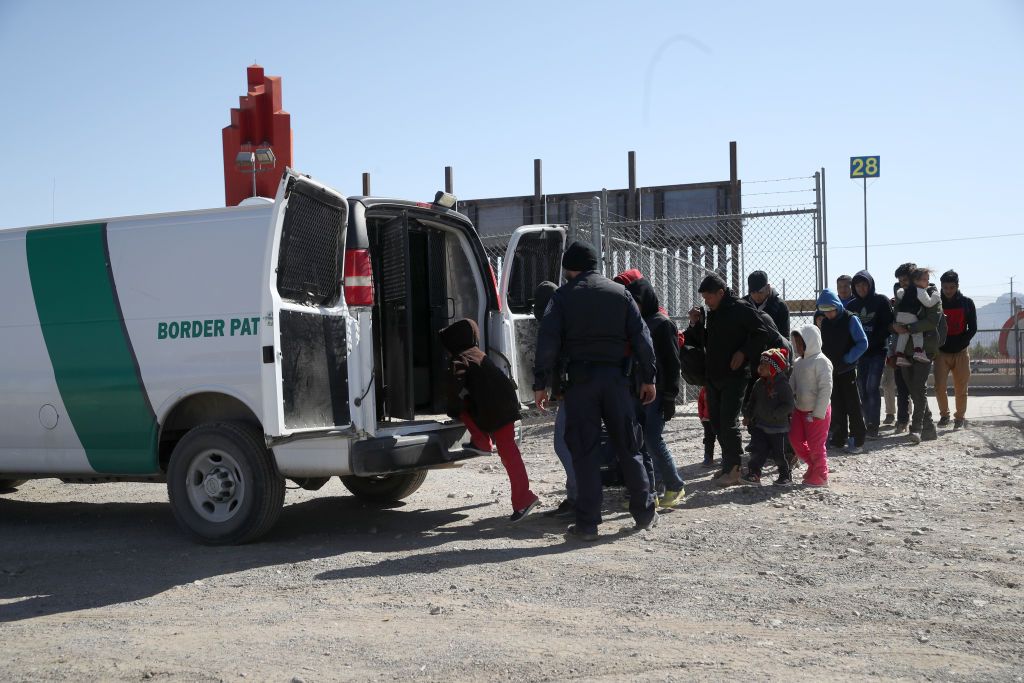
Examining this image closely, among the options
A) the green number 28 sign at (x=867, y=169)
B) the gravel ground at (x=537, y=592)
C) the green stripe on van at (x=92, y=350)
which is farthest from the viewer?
the green number 28 sign at (x=867, y=169)

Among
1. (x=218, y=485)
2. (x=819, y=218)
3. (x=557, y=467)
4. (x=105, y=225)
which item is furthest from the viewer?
(x=819, y=218)

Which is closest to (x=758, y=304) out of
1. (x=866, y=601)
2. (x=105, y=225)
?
(x=866, y=601)

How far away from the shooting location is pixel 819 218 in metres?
11.2

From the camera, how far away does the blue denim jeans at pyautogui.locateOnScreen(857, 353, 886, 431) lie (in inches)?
423

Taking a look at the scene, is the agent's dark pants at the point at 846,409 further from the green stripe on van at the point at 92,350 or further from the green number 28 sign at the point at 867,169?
the green number 28 sign at the point at 867,169

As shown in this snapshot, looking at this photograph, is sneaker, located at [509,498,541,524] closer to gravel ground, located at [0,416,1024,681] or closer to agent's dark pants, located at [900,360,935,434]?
gravel ground, located at [0,416,1024,681]

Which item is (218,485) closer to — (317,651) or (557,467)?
(317,651)

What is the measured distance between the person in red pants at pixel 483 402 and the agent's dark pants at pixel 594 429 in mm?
581

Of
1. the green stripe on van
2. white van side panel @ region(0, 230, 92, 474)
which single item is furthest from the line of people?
white van side panel @ region(0, 230, 92, 474)

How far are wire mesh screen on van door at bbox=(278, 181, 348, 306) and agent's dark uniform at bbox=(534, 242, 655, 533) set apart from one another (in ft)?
4.53

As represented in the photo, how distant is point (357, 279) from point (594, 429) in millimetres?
1747

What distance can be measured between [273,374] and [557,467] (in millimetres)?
4808

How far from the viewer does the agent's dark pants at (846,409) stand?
31.5ft

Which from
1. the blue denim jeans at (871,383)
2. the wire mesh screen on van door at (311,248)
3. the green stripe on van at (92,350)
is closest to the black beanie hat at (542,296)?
the wire mesh screen on van door at (311,248)
